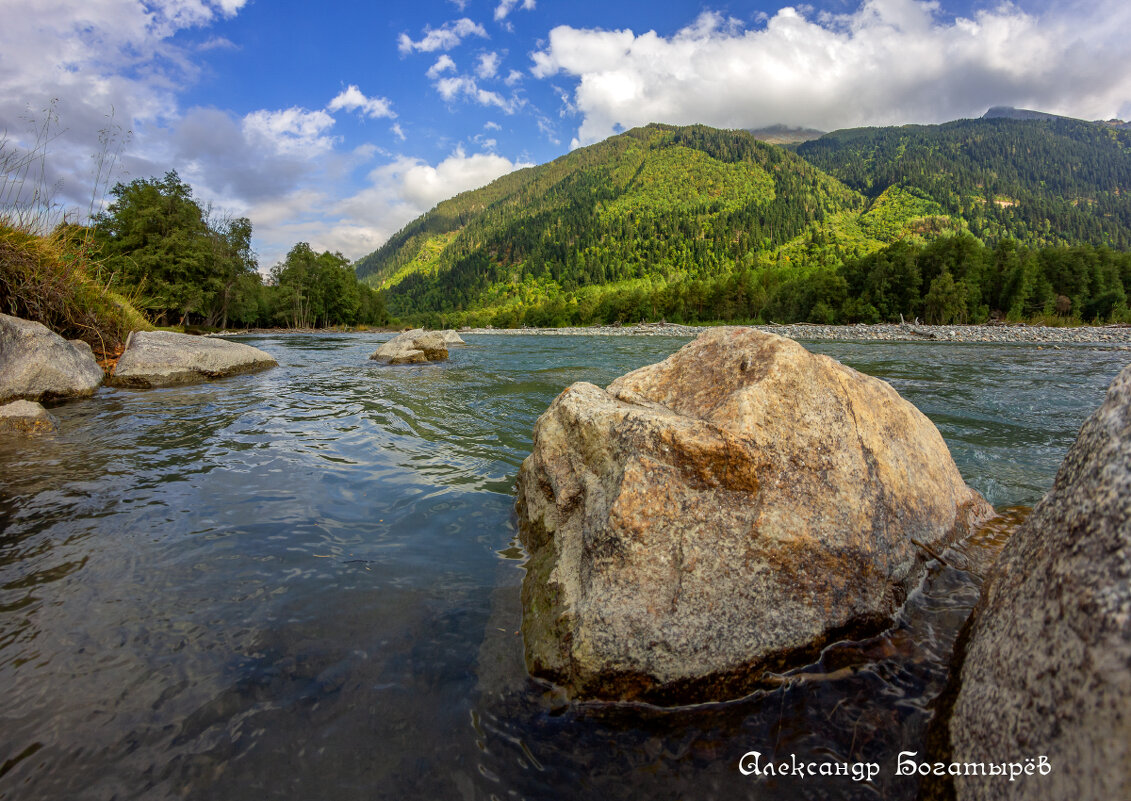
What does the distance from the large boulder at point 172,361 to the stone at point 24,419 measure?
194 inches

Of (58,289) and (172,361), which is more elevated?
(58,289)

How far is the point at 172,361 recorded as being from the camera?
41.2 ft

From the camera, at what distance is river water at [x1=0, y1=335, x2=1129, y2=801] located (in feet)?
7.14

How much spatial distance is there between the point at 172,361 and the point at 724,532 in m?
15.2

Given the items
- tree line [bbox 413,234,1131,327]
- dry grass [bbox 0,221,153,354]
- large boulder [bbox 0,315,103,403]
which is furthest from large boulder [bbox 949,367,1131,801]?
tree line [bbox 413,234,1131,327]

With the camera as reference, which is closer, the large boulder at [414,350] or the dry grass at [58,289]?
the dry grass at [58,289]

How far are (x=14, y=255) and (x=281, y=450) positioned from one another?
28.7ft

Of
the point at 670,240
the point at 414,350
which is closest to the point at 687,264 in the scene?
the point at 670,240

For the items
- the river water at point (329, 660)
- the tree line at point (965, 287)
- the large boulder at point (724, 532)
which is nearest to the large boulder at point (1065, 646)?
the river water at point (329, 660)

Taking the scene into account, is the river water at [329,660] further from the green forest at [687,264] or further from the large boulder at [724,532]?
the green forest at [687,264]

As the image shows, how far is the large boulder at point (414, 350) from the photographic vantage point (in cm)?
2108

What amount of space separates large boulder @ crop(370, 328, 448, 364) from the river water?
14919 mm

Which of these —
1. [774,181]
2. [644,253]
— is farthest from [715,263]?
[774,181]

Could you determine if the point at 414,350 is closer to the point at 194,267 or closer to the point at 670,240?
the point at 194,267
